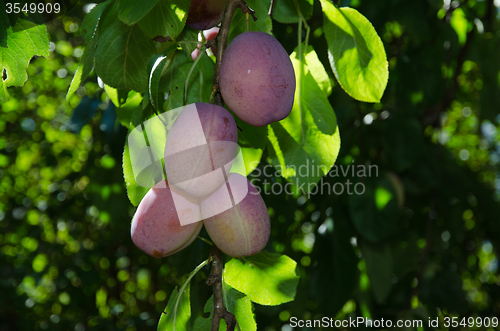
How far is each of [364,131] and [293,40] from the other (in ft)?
1.80

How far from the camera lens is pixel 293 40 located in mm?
1118

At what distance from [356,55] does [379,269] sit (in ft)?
2.94

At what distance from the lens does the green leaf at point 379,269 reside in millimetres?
1324

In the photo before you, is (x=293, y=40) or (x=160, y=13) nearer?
(x=160, y=13)

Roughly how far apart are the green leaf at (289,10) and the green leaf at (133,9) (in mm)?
256

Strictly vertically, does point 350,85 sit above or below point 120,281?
above

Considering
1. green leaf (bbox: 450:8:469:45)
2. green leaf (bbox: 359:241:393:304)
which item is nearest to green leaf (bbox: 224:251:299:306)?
green leaf (bbox: 359:241:393:304)

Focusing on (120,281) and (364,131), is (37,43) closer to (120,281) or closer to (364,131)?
(364,131)

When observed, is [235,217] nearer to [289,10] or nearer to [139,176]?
[139,176]

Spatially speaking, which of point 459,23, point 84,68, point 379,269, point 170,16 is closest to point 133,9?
point 170,16

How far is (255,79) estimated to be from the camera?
1.64 ft

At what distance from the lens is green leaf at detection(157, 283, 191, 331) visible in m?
0.58

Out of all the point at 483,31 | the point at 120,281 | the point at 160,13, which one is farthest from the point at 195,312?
the point at 120,281

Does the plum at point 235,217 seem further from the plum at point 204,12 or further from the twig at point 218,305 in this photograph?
the plum at point 204,12
